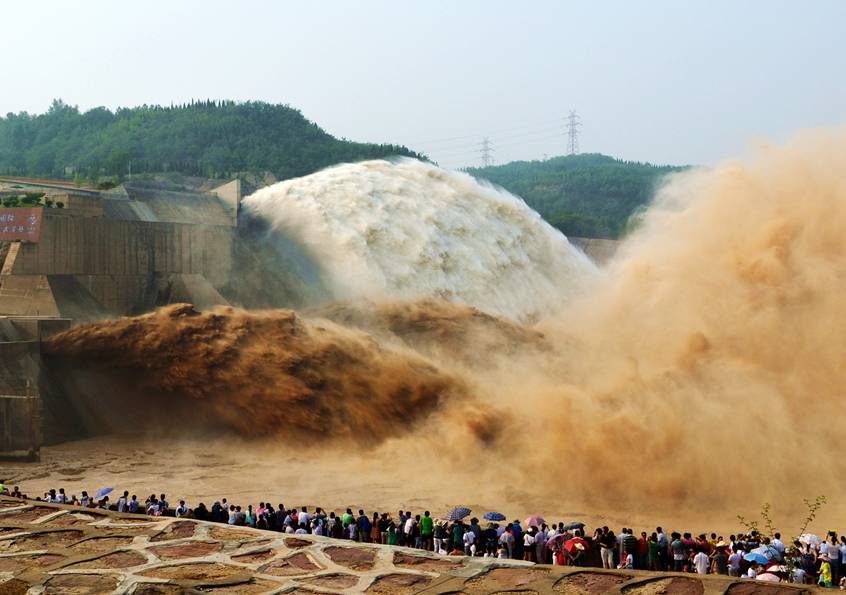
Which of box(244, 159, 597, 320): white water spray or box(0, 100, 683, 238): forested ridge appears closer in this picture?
box(244, 159, 597, 320): white water spray

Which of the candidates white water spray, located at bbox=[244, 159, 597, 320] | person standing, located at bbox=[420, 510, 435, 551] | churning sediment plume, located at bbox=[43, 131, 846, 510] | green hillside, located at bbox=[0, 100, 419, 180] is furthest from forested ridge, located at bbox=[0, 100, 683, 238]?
person standing, located at bbox=[420, 510, 435, 551]

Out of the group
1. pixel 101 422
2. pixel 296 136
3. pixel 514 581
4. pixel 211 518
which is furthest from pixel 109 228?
pixel 296 136

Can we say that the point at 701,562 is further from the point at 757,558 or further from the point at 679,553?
the point at 757,558

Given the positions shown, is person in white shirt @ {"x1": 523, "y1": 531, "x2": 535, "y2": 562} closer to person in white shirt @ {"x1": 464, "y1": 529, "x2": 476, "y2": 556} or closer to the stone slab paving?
person in white shirt @ {"x1": 464, "y1": 529, "x2": 476, "y2": 556}

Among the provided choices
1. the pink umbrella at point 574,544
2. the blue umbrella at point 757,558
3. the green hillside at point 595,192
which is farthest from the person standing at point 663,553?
the green hillside at point 595,192

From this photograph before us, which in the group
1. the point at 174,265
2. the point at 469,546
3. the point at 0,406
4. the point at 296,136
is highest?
the point at 296,136

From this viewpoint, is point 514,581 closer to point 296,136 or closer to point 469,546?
point 469,546

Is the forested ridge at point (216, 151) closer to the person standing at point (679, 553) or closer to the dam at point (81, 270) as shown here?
the dam at point (81, 270)
